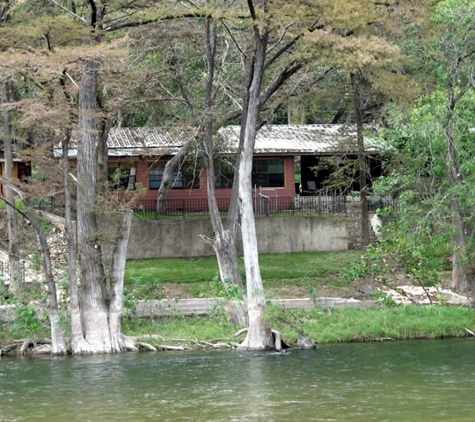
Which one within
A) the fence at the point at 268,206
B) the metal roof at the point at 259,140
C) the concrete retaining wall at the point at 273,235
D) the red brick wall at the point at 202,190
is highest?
the metal roof at the point at 259,140

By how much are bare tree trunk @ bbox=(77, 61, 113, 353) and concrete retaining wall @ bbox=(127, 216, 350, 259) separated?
36.7 feet

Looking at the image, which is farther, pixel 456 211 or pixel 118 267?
pixel 456 211

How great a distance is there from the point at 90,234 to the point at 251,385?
9.47 meters

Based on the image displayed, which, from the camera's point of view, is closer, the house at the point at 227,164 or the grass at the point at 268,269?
the grass at the point at 268,269

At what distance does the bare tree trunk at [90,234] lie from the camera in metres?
29.2

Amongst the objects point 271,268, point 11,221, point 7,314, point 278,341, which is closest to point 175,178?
point 271,268

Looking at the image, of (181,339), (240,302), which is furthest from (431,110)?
(181,339)

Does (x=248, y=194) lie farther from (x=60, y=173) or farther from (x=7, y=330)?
(x=7, y=330)

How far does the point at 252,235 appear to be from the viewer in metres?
29.1

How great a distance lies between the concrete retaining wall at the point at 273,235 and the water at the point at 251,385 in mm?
13200

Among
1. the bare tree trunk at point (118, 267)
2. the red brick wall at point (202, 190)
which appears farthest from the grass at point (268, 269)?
the red brick wall at point (202, 190)

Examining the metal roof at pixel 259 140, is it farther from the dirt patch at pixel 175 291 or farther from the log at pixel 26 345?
the log at pixel 26 345

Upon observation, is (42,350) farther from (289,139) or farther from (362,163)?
(289,139)

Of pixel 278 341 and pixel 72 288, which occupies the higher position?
pixel 72 288
